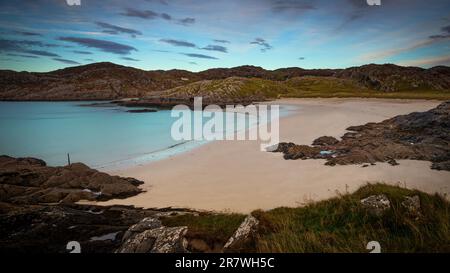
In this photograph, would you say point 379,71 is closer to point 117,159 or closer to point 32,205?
point 117,159

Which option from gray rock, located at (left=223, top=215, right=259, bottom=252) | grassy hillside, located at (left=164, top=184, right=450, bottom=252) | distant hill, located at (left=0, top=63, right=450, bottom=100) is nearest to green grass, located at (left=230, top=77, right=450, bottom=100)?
distant hill, located at (left=0, top=63, right=450, bottom=100)

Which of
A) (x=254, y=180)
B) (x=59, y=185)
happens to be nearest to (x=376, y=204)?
(x=254, y=180)

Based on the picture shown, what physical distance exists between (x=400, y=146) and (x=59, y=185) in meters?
18.0

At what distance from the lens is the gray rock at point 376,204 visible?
201 inches

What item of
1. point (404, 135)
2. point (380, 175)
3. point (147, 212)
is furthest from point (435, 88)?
point (147, 212)

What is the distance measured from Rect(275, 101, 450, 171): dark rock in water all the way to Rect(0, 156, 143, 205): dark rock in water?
34.4 ft

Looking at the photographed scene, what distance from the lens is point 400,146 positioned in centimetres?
1770

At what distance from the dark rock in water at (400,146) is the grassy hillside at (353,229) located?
36.3 ft

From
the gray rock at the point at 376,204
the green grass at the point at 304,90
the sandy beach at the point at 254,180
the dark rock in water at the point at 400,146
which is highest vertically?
the green grass at the point at 304,90

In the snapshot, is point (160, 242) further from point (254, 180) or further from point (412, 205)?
point (254, 180)

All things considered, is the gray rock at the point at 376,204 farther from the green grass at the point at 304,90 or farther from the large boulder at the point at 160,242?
the green grass at the point at 304,90

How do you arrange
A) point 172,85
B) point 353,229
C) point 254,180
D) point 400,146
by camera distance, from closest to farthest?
point 353,229
point 254,180
point 400,146
point 172,85

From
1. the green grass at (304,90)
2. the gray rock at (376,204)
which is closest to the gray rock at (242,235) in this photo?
the gray rock at (376,204)
